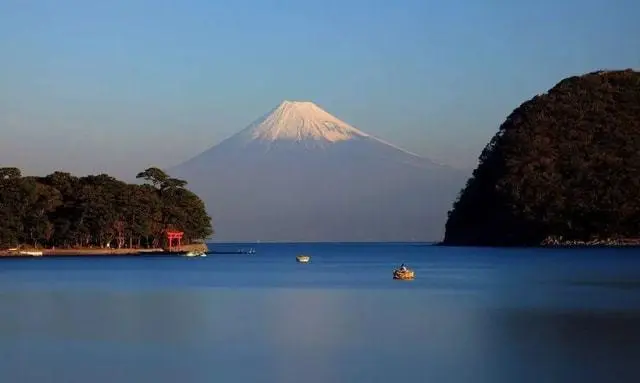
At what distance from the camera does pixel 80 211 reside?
11000cm

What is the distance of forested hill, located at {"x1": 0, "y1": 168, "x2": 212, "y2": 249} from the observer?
10744 cm

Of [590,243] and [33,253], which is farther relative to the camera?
[590,243]

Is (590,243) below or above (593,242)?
below

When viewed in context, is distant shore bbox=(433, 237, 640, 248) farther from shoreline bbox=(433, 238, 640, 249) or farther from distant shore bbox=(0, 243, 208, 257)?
distant shore bbox=(0, 243, 208, 257)

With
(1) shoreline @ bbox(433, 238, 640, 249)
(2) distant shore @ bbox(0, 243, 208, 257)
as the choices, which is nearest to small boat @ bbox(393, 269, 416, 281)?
(2) distant shore @ bbox(0, 243, 208, 257)

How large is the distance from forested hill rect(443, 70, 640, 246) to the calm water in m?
85.8

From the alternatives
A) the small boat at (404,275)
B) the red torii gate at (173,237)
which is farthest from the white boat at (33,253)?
the small boat at (404,275)

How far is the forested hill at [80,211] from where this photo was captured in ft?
352

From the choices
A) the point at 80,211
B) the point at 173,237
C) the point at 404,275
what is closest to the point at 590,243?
the point at 173,237

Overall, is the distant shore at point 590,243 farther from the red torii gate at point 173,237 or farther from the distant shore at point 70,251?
the distant shore at point 70,251

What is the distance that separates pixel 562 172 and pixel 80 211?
258 ft

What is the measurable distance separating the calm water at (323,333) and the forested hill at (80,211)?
2135 inches

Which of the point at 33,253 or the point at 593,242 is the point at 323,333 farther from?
the point at 593,242

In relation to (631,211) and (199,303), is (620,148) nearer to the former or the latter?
(631,211)
